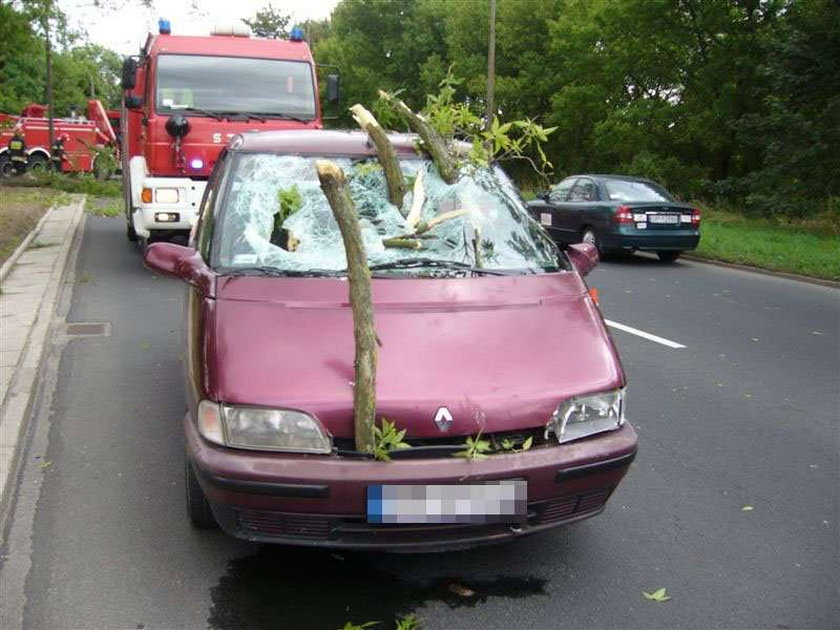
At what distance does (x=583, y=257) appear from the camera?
16.4 feet

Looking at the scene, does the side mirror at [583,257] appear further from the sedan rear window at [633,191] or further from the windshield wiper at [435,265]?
the sedan rear window at [633,191]

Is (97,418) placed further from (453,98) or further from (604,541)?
(604,541)

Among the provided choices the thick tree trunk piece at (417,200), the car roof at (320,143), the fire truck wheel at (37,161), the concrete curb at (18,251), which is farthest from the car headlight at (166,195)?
the fire truck wheel at (37,161)

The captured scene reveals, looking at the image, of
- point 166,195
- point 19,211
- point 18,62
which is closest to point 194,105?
point 166,195

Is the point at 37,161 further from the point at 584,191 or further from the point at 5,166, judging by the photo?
the point at 584,191

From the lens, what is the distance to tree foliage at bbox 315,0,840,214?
22.8m

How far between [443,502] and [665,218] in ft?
43.4

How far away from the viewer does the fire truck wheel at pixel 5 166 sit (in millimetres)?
35531

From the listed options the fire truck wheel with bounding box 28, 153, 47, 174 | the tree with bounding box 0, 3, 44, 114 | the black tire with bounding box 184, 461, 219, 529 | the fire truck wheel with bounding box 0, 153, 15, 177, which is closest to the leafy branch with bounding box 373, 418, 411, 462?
the black tire with bounding box 184, 461, 219, 529

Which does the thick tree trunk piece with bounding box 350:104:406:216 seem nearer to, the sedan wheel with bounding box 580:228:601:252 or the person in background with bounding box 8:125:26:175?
the sedan wheel with bounding box 580:228:601:252

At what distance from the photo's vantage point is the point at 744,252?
16.2 metres

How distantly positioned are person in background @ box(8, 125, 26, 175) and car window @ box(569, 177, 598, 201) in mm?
26592

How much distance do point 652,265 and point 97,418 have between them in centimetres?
1188

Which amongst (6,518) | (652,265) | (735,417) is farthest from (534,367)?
(652,265)
